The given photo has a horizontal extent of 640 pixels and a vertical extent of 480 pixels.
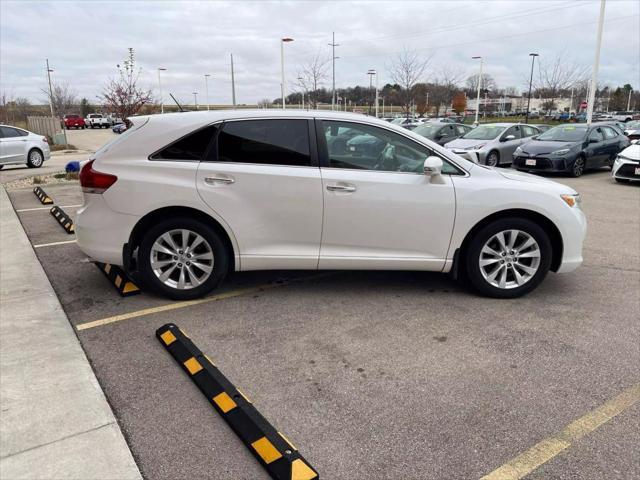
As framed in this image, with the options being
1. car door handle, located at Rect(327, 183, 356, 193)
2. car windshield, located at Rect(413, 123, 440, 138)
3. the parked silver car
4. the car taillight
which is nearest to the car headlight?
car door handle, located at Rect(327, 183, 356, 193)

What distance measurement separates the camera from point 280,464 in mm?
2451

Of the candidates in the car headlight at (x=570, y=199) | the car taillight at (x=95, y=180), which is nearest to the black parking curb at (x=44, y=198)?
the car taillight at (x=95, y=180)

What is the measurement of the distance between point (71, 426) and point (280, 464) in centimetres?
124

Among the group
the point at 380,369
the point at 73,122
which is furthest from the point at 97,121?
the point at 380,369

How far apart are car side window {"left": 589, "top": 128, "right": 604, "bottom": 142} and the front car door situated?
41.8 feet

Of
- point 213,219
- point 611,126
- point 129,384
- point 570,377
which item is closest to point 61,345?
point 129,384

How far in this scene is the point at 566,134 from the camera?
50.4ft

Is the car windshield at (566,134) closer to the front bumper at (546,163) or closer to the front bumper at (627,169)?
the front bumper at (546,163)

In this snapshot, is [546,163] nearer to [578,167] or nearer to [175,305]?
[578,167]

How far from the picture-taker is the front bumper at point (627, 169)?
1270cm

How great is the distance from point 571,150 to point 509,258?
11283mm

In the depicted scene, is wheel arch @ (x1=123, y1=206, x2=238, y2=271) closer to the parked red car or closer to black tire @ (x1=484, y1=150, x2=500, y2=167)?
black tire @ (x1=484, y1=150, x2=500, y2=167)

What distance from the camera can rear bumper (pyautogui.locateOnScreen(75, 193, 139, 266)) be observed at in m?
4.41

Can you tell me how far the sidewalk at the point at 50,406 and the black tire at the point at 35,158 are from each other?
577 inches
